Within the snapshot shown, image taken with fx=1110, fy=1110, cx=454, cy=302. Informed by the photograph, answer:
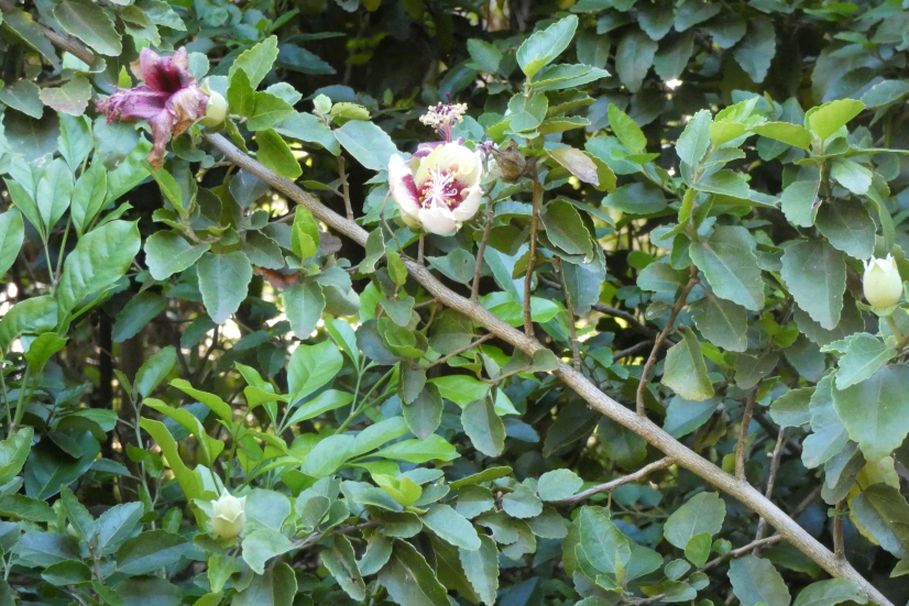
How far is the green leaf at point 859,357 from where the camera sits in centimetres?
80

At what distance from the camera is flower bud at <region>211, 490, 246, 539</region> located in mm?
880

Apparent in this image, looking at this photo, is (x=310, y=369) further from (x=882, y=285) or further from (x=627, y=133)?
(x=882, y=285)

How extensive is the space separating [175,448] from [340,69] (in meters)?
1.19

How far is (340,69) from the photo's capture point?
202 centimetres

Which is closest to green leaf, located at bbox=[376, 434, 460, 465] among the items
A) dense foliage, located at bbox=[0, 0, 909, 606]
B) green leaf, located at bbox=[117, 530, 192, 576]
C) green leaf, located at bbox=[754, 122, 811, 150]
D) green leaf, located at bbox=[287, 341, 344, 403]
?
dense foliage, located at bbox=[0, 0, 909, 606]

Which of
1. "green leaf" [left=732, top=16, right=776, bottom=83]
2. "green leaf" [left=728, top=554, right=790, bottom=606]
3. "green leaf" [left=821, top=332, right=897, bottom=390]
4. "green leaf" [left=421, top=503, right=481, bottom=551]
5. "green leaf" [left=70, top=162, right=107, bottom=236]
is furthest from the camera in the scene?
"green leaf" [left=732, top=16, right=776, bottom=83]

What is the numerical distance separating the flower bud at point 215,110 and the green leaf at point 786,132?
0.45 meters

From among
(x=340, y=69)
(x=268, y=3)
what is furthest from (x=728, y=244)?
(x=340, y=69)

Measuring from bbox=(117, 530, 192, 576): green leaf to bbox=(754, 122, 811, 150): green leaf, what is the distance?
62 cm

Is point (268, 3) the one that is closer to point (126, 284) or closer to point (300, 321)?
point (126, 284)

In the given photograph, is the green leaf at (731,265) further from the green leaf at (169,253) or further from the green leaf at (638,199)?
the green leaf at (169,253)

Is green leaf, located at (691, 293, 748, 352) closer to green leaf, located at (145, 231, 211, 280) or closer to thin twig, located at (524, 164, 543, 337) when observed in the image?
thin twig, located at (524, 164, 543, 337)

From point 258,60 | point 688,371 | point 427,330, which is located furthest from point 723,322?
point 258,60

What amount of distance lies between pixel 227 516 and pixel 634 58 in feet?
3.32
